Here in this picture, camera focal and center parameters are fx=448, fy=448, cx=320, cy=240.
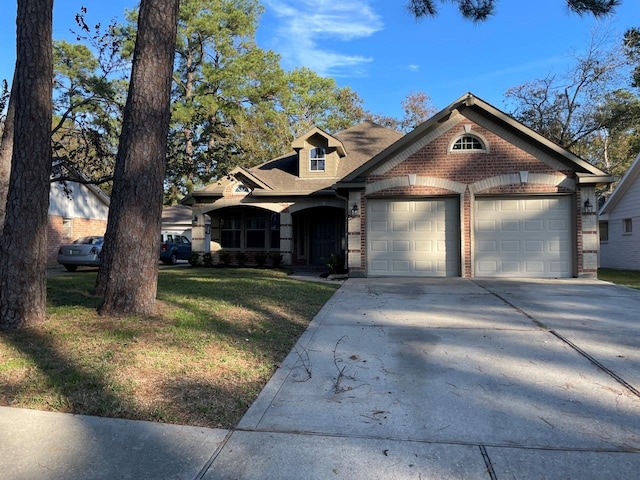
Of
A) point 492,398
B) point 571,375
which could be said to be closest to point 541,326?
point 571,375

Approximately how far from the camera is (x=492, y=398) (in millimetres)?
4070

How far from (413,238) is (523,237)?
3.04m

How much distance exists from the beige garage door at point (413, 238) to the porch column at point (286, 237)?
5222 mm

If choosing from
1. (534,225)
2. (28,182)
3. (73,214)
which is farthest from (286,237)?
(73,214)

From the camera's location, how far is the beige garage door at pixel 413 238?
510 inches

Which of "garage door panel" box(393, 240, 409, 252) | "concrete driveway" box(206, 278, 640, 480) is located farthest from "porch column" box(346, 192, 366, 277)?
"concrete driveway" box(206, 278, 640, 480)

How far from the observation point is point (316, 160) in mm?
18125

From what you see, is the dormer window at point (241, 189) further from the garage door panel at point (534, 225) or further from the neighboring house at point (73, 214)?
the garage door panel at point (534, 225)

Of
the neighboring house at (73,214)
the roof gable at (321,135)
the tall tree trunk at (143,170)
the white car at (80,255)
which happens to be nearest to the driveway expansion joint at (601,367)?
the tall tree trunk at (143,170)

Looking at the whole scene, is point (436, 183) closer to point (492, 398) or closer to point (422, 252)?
point (422, 252)

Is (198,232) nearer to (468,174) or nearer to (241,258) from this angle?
(241,258)

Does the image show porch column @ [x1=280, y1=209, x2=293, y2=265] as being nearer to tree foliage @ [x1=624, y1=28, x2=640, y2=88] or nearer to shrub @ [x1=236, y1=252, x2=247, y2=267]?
shrub @ [x1=236, y1=252, x2=247, y2=267]

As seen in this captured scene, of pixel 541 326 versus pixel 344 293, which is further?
pixel 344 293

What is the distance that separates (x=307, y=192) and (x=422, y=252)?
588 centimetres
